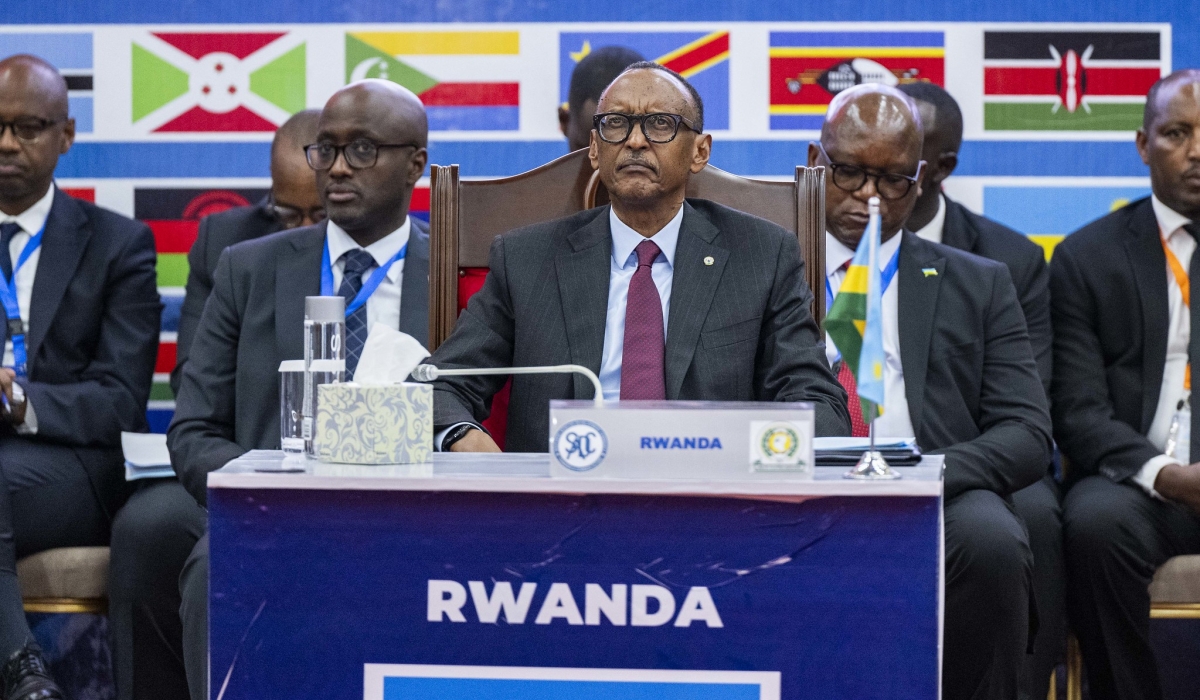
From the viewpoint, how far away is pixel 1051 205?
428 cm

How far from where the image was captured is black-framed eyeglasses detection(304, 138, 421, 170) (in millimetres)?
3555

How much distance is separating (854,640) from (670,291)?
1201mm

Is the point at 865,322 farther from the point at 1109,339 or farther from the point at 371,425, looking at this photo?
the point at 1109,339

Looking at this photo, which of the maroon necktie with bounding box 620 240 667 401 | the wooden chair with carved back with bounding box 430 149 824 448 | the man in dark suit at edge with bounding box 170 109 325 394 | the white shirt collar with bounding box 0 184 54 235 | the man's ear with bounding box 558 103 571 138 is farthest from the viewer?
the man's ear with bounding box 558 103 571 138

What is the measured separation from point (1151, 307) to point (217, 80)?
9.26 feet

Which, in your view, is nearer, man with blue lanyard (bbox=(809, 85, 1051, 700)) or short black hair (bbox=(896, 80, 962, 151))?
man with blue lanyard (bbox=(809, 85, 1051, 700))

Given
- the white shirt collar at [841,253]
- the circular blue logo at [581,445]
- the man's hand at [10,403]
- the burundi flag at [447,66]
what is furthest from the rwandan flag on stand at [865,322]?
the burundi flag at [447,66]

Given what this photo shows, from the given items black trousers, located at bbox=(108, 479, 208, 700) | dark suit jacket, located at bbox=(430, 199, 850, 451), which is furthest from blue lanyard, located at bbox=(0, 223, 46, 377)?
dark suit jacket, located at bbox=(430, 199, 850, 451)

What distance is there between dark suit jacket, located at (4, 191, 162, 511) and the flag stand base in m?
2.45

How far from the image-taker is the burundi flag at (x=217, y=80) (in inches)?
171

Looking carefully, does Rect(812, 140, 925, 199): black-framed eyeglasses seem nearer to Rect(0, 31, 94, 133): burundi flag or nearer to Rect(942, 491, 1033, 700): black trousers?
Rect(942, 491, 1033, 700): black trousers

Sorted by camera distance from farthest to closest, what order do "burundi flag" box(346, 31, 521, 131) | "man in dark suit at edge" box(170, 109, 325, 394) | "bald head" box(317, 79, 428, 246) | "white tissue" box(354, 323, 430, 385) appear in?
"burundi flag" box(346, 31, 521, 131) → "man in dark suit at edge" box(170, 109, 325, 394) → "bald head" box(317, 79, 428, 246) → "white tissue" box(354, 323, 430, 385)

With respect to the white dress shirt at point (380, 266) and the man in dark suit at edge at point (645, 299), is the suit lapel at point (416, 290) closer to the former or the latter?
the white dress shirt at point (380, 266)

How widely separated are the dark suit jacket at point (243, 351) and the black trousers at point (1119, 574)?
5.44ft
